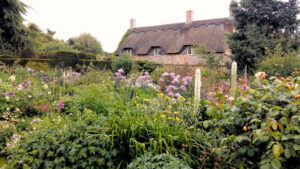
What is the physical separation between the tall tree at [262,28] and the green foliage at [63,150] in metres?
11.4

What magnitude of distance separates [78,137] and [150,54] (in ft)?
78.6

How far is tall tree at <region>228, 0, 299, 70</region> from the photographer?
39.2ft

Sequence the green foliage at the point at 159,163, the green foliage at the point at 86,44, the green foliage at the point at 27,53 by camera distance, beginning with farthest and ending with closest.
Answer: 1. the green foliage at the point at 86,44
2. the green foliage at the point at 27,53
3. the green foliage at the point at 159,163

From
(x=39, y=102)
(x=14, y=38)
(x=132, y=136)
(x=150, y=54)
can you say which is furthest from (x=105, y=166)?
(x=150, y=54)

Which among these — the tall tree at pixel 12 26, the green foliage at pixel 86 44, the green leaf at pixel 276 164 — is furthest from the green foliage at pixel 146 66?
the green foliage at pixel 86 44

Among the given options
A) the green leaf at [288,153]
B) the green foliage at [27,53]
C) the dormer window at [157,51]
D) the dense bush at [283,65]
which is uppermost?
the dormer window at [157,51]

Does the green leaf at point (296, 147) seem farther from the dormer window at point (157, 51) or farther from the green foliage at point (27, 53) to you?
the dormer window at point (157, 51)

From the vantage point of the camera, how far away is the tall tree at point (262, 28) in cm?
1194

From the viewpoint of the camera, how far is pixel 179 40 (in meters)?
24.7

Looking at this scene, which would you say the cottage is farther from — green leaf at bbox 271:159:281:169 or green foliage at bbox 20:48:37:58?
green leaf at bbox 271:159:281:169

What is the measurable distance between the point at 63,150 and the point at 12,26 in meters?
15.5

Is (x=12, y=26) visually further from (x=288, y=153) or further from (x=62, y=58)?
(x=288, y=153)

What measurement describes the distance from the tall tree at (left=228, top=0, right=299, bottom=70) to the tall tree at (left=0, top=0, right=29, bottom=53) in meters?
14.6

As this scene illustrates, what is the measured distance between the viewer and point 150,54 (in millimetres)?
26266
